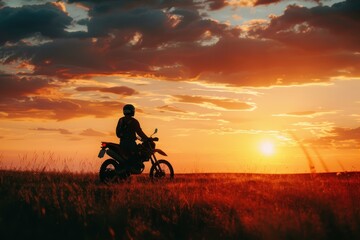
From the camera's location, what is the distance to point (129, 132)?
631 inches

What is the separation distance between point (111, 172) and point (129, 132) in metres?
1.50

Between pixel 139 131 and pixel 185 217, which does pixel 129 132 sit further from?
pixel 185 217

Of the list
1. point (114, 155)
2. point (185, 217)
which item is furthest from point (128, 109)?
point (185, 217)

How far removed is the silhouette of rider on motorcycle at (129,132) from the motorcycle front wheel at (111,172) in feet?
1.61

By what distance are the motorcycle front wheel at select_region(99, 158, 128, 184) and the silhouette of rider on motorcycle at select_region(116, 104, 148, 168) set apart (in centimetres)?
49

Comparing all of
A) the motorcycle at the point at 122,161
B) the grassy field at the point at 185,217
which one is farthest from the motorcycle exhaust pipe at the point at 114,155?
the grassy field at the point at 185,217

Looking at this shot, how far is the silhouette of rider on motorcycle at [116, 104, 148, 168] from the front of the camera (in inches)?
624

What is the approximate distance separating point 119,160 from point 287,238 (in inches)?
357

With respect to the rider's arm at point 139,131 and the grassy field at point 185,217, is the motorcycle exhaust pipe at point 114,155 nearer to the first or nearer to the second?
the rider's arm at point 139,131

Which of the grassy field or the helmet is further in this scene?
the helmet

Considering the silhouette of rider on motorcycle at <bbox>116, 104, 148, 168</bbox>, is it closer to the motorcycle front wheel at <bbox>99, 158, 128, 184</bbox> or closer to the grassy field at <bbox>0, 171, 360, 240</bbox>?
the motorcycle front wheel at <bbox>99, 158, 128, 184</bbox>

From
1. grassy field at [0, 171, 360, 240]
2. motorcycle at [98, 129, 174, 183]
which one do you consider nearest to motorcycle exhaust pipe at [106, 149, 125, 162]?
motorcycle at [98, 129, 174, 183]

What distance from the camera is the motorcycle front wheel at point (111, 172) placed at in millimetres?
15789

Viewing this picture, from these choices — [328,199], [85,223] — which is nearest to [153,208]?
[85,223]
